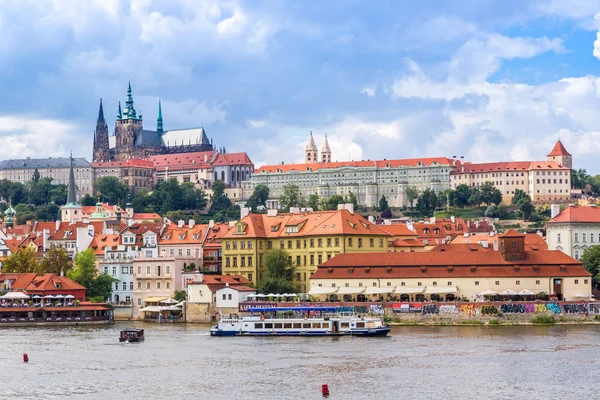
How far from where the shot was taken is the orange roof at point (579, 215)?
10794cm

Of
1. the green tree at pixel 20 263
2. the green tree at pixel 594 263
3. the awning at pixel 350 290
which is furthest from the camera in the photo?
the green tree at pixel 20 263

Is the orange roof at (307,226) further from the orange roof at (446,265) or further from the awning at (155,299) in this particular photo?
the awning at (155,299)

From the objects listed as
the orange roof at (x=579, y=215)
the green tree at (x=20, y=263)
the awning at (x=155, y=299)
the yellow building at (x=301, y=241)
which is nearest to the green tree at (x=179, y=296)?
the awning at (x=155, y=299)

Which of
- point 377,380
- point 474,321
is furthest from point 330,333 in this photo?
point 377,380

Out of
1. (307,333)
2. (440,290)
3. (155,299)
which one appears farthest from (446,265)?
(155,299)

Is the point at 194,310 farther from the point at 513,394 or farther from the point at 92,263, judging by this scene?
the point at 513,394

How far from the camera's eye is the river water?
54.5 m

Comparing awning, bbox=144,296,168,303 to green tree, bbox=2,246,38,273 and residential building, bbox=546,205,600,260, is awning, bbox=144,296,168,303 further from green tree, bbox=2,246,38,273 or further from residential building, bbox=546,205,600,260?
residential building, bbox=546,205,600,260

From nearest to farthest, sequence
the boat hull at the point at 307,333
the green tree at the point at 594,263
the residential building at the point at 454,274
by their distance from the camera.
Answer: the boat hull at the point at 307,333 → the residential building at the point at 454,274 → the green tree at the point at 594,263

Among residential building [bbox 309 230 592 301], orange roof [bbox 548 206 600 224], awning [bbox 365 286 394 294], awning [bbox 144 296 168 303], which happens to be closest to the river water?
residential building [bbox 309 230 592 301]

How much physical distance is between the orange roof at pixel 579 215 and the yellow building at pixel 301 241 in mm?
16460

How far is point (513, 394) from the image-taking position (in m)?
53.2

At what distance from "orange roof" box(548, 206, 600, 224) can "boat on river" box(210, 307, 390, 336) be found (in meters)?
32.3

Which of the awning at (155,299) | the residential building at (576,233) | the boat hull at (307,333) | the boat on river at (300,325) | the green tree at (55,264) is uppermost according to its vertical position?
the residential building at (576,233)
